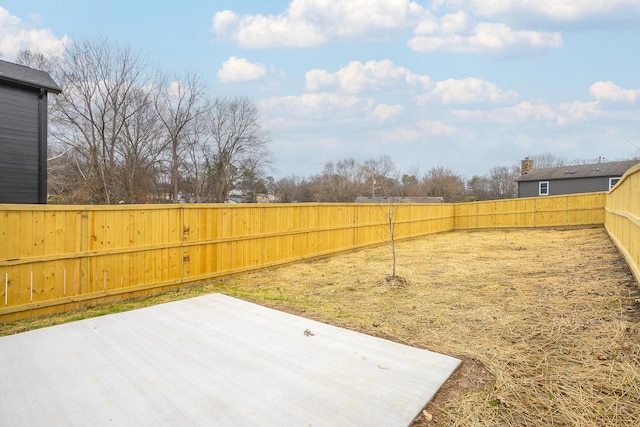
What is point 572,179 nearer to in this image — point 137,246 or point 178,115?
point 137,246

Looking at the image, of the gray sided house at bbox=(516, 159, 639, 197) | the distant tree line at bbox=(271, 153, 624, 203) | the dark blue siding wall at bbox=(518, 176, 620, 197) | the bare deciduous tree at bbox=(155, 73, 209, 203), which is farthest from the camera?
the distant tree line at bbox=(271, 153, 624, 203)

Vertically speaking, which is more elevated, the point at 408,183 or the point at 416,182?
the point at 416,182

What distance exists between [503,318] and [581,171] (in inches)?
1021

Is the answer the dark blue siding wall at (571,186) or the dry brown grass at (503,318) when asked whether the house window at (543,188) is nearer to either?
the dark blue siding wall at (571,186)

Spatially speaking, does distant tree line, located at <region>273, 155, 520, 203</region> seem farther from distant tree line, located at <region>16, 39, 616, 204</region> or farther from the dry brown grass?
A: the dry brown grass

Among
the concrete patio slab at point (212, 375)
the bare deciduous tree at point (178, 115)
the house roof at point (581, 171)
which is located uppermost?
the bare deciduous tree at point (178, 115)

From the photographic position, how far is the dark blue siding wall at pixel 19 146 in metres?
7.61

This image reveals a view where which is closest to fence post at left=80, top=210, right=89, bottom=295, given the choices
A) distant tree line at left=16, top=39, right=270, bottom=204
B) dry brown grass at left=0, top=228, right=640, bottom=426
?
dry brown grass at left=0, top=228, right=640, bottom=426

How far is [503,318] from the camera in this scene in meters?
3.84

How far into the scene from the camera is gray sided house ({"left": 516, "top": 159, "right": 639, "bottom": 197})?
22438 mm

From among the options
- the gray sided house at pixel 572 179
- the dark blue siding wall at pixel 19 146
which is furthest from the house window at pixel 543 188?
the dark blue siding wall at pixel 19 146

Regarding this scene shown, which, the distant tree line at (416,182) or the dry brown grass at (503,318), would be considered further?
the distant tree line at (416,182)

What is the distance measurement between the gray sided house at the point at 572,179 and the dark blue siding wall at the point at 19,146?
1105 inches

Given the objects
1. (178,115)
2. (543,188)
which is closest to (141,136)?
(178,115)
